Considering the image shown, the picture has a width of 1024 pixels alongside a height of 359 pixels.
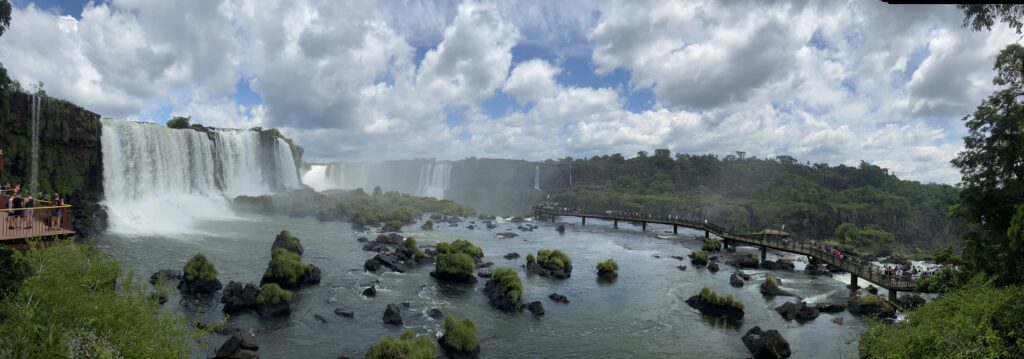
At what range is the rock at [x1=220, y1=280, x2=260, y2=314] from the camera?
2138cm

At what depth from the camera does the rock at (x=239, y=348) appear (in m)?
16.5

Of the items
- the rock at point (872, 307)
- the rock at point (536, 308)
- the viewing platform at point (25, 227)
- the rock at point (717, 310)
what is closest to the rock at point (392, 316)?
the rock at point (536, 308)

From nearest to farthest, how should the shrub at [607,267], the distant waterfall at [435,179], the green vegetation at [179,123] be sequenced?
1. the shrub at [607,267]
2. the green vegetation at [179,123]
3. the distant waterfall at [435,179]

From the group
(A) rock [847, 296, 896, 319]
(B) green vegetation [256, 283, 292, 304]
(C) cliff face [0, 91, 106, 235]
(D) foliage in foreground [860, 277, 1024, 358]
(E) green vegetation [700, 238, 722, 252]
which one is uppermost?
(C) cliff face [0, 91, 106, 235]

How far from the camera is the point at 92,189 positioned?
136 ft

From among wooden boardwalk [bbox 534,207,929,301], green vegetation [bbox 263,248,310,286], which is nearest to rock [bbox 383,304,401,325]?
green vegetation [bbox 263,248,310,286]

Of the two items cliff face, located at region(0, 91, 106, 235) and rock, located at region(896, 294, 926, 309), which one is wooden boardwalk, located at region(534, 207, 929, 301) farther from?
cliff face, located at region(0, 91, 106, 235)

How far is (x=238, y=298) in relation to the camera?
21.7 metres

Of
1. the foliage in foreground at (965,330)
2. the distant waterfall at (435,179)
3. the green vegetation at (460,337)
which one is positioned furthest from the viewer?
the distant waterfall at (435,179)

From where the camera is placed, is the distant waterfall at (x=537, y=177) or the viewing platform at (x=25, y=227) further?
the distant waterfall at (x=537, y=177)

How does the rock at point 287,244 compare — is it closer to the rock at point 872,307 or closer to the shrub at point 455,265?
the shrub at point 455,265

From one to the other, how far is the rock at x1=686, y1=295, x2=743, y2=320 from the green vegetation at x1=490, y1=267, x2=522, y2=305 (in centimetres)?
893

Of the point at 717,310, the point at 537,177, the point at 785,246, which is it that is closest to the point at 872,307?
the point at 717,310

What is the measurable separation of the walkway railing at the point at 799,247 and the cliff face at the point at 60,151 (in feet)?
164
